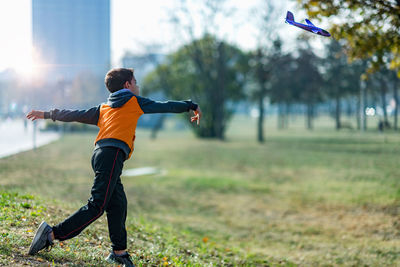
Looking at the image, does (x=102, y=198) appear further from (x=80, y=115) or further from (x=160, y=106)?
(x=160, y=106)

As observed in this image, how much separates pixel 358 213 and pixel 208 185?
560cm

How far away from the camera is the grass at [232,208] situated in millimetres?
5543

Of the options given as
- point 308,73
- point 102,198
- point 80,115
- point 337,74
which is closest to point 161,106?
point 80,115

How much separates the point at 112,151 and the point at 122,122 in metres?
0.28

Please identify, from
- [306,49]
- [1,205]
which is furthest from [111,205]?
[306,49]

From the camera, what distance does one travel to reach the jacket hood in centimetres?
411

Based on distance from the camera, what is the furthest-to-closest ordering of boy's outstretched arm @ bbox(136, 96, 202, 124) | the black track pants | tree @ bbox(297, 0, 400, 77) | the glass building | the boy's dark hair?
the glass building
tree @ bbox(297, 0, 400, 77)
the boy's dark hair
boy's outstretched arm @ bbox(136, 96, 202, 124)
the black track pants

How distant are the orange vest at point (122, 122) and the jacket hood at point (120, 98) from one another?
0.09ft

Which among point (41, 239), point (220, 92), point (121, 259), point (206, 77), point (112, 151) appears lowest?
point (121, 259)

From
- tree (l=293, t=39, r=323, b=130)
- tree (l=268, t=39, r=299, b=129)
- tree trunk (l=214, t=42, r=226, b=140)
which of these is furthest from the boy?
tree trunk (l=214, t=42, r=226, b=140)

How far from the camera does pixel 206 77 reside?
3916 centimetres

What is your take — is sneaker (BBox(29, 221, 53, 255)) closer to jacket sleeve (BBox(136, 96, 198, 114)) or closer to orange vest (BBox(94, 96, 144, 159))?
orange vest (BBox(94, 96, 144, 159))

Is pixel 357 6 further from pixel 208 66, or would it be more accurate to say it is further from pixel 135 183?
pixel 208 66

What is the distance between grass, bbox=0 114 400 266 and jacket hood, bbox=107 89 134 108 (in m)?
1.51
